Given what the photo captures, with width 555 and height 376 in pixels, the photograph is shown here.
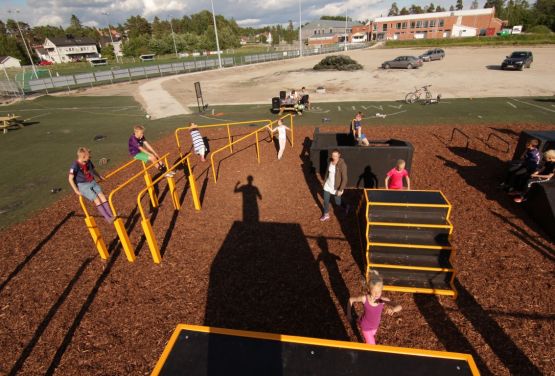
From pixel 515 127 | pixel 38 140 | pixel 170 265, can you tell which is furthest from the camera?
pixel 38 140

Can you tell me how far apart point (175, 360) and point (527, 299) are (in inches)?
231

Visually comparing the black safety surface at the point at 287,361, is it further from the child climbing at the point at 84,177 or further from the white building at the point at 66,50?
the white building at the point at 66,50

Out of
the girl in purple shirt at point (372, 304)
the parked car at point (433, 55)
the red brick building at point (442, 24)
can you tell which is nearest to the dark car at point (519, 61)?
the parked car at point (433, 55)

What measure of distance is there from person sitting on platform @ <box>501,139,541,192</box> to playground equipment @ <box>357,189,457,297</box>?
396cm

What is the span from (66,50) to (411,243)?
12813 cm

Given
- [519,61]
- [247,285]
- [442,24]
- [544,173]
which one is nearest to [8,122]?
[247,285]

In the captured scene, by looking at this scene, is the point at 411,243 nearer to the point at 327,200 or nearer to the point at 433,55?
the point at 327,200

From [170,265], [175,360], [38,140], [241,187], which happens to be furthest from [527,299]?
[38,140]

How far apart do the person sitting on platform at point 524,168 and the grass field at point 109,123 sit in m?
7.04

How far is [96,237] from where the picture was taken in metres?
6.30

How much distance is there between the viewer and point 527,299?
16.8 ft

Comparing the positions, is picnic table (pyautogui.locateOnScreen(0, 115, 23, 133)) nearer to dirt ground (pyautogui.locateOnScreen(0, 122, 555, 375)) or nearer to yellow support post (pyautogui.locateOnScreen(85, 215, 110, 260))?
dirt ground (pyautogui.locateOnScreen(0, 122, 555, 375))

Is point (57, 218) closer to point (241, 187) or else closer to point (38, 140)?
point (241, 187)

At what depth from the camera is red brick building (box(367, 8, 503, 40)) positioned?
308ft
